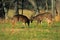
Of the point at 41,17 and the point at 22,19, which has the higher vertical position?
the point at 41,17

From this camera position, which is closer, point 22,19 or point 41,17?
point 22,19

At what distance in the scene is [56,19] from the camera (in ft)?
67.7

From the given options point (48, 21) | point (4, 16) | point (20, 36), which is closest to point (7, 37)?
point (20, 36)

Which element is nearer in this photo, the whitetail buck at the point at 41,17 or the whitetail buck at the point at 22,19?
the whitetail buck at the point at 22,19

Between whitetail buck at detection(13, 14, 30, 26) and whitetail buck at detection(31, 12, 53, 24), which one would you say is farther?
whitetail buck at detection(31, 12, 53, 24)

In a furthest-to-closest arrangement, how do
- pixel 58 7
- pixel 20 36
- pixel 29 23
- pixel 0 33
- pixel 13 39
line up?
1. pixel 58 7
2. pixel 29 23
3. pixel 0 33
4. pixel 20 36
5. pixel 13 39

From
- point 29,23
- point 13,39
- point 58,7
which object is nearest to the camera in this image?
point 13,39

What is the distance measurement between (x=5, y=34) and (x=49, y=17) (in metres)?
6.21

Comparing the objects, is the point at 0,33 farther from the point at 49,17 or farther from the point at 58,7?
the point at 58,7

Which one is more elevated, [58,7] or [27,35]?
[58,7]

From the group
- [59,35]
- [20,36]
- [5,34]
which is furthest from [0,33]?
[59,35]

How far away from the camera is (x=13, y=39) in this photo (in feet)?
39.4

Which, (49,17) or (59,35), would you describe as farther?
(49,17)

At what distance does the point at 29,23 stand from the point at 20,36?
4.94m
